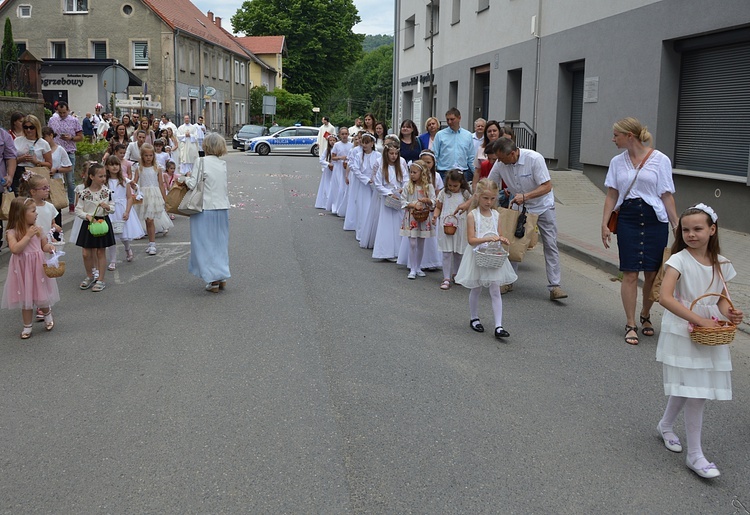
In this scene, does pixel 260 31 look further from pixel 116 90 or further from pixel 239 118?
pixel 116 90

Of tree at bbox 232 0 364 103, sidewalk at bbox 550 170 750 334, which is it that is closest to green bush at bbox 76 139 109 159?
sidewalk at bbox 550 170 750 334

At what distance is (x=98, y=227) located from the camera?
28.7 ft

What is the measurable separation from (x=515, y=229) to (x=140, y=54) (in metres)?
48.9

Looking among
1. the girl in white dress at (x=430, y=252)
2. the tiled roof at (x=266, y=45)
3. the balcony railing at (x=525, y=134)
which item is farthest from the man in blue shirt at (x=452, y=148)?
the tiled roof at (x=266, y=45)

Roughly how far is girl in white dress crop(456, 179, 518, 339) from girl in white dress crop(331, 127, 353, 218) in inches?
340

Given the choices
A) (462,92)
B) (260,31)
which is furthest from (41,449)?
(260,31)

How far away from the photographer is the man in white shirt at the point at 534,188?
8.30m

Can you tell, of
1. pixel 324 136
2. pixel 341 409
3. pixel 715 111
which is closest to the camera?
pixel 341 409

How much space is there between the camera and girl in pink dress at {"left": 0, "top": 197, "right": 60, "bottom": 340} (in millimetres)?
6902

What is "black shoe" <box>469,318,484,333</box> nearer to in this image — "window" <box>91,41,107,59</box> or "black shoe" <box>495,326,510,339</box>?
"black shoe" <box>495,326,510,339</box>

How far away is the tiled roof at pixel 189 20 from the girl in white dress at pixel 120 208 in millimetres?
43556

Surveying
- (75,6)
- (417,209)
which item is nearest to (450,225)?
(417,209)

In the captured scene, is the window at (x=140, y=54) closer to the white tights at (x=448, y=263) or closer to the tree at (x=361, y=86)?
the white tights at (x=448, y=263)

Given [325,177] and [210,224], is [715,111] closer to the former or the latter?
[325,177]
